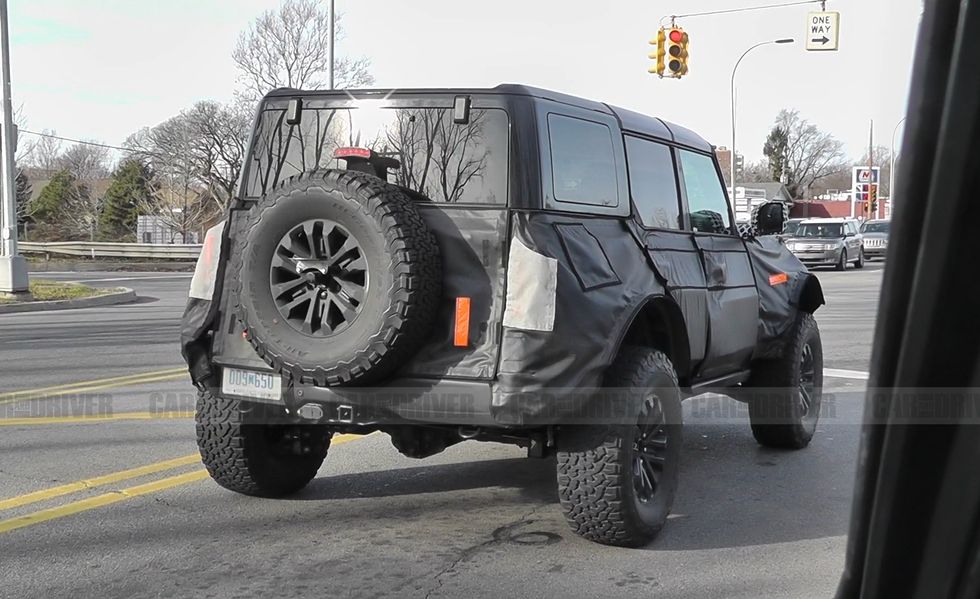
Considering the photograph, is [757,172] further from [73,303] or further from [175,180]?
[73,303]

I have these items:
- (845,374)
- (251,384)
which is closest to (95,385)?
(251,384)

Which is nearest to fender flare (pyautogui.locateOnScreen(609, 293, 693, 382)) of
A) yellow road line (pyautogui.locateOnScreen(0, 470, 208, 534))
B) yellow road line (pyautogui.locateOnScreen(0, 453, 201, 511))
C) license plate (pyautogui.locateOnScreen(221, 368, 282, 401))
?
license plate (pyautogui.locateOnScreen(221, 368, 282, 401))

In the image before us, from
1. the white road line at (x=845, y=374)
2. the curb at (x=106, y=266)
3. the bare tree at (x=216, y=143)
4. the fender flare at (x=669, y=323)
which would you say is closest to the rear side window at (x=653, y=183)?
the fender flare at (x=669, y=323)

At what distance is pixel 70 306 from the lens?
18094 millimetres

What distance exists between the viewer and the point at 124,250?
4116 centimetres

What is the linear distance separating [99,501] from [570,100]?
10.3 feet

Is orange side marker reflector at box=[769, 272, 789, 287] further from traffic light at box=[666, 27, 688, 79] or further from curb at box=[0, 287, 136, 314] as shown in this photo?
curb at box=[0, 287, 136, 314]

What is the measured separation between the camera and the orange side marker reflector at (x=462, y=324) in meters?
4.26

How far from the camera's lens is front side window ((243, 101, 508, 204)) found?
179 inches

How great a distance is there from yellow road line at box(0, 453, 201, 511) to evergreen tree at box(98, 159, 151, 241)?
52.9m

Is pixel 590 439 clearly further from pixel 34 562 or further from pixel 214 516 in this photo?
pixel 34 562

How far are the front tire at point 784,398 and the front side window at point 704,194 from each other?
94cm

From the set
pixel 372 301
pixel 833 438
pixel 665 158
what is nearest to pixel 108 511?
pixel 372 301

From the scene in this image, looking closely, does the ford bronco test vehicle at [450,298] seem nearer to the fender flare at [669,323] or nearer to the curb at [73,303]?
the fender flare at [669,323]
